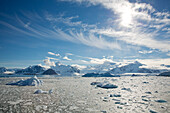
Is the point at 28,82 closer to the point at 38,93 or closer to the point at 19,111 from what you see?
the point at 38,93

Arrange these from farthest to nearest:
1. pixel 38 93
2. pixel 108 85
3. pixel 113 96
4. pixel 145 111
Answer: pixel 108 85
pixel 38 93
pixel 113 96
pixel 145 111

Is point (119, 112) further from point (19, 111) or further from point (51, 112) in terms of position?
point (19, 111)

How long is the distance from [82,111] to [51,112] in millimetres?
Answer: 1696

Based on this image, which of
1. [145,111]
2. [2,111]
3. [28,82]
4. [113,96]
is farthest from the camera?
[28,82]

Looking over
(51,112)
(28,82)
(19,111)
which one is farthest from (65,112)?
(28,82)

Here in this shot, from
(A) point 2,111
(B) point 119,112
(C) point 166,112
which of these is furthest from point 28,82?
(C) point 166,112

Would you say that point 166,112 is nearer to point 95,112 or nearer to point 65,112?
point 95,112

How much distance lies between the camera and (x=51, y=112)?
246 inches

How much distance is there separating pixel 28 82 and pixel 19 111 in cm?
1524

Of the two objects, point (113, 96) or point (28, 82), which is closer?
point (113, 96)

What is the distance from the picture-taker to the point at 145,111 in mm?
6582

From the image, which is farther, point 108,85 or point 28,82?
point 28,82

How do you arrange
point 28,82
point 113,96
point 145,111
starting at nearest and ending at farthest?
1. point 145,111
2. point 113,96
3. point 28,82

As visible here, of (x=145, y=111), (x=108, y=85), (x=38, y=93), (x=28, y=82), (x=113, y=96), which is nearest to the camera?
(x=145, y=111)
